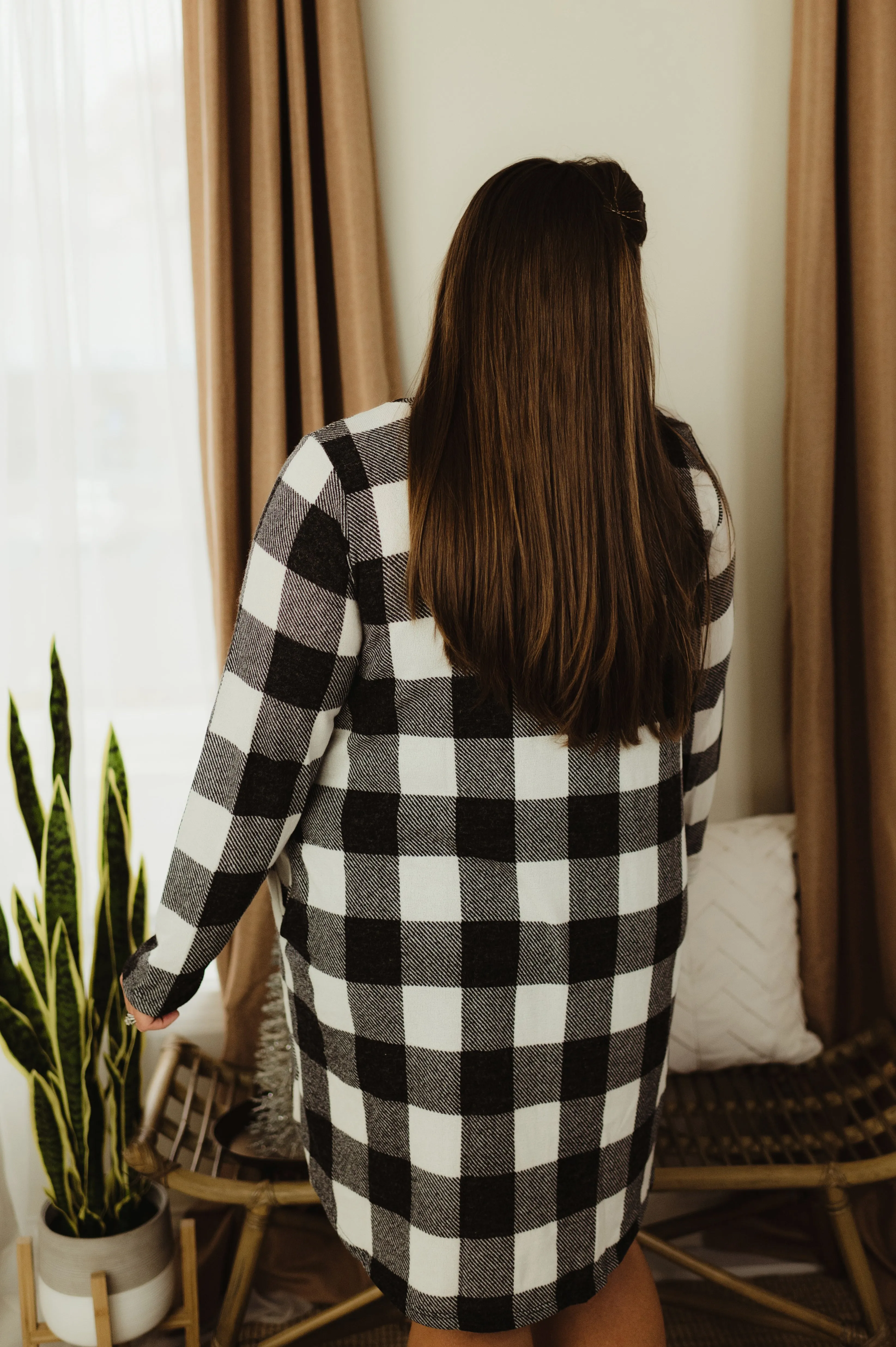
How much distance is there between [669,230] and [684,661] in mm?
1186

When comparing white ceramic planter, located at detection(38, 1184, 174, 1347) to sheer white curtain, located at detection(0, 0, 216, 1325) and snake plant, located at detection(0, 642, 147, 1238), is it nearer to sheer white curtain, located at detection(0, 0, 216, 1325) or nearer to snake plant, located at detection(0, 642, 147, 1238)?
snake plant, located at detection(0, 642, 147, 1238)

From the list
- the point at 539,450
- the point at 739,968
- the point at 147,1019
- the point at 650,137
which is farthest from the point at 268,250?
the point at 739,968

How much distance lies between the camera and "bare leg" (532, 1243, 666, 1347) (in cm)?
97

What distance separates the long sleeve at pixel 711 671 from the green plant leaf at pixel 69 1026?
2.80 ft

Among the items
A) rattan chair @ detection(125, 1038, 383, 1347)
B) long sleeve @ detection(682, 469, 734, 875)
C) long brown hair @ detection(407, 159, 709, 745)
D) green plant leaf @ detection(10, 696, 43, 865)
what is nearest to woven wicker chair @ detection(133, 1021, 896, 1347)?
rattan chair @ detection(125, 1038, 383, 1347)

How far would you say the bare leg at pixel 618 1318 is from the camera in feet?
3.20

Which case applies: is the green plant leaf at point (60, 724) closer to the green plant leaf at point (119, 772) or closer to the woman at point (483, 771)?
the green plant leaf at point (119, 772)

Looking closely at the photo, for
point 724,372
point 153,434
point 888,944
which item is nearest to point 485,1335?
point 888,944

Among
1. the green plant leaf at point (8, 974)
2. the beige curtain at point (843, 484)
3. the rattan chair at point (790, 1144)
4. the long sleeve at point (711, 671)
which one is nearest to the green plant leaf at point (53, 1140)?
the green plant leaf at point (8, 974)

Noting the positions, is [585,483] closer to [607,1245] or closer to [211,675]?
[607,1245]

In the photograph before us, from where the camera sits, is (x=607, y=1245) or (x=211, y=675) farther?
(x=211, y=675)

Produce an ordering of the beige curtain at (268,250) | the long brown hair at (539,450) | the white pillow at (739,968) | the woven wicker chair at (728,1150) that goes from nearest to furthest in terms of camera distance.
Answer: the long brown hair at (539,450) → the woven wicker chair at (728,1150) → the beige curtain at (268,250) → the white pillow at (739,968)

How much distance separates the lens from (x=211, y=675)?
1.70 metres

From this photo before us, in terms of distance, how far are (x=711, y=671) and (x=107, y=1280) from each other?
3.93 ft
